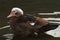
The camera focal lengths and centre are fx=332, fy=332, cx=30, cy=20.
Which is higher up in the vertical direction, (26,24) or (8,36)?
(26,24)

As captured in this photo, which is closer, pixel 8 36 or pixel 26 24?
pixel 26 24

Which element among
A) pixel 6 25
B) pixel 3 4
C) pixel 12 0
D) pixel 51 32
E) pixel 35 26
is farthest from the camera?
pixel 12 0

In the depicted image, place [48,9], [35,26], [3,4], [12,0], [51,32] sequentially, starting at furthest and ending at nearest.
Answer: [12,0]
[3,4]
[48,9]
[51,32]
[35,26]

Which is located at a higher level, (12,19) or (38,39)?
(12,19)

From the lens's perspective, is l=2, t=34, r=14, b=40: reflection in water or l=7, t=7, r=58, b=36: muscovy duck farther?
l=2, t=34, r=14, b=40: reflection in water

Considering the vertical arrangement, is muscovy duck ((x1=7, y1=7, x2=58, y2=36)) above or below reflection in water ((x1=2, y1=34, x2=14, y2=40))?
above

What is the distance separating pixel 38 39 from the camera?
8680 mm

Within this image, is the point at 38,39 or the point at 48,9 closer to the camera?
the point at 38,39

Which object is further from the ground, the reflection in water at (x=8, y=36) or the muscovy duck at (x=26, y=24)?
the muscovy duck at (x=26, y=24)

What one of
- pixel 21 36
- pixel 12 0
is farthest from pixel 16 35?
pixel 12 0

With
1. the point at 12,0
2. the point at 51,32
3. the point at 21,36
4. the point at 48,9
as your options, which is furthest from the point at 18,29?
the point at 12,0

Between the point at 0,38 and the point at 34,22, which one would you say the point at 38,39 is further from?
the point at 0,38

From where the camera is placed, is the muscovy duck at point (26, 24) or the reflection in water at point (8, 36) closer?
the muscovy duck at point (26, 24)

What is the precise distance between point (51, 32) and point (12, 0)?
8099 millimetres
